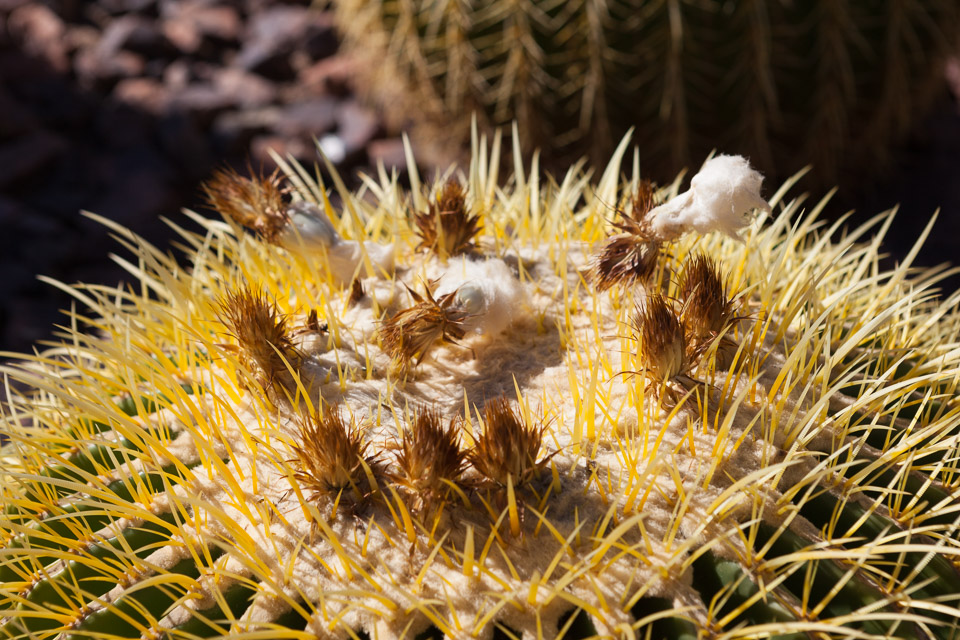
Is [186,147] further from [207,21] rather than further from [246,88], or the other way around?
[207,21]

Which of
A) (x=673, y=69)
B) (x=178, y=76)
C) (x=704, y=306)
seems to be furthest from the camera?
(x=178, y=76)

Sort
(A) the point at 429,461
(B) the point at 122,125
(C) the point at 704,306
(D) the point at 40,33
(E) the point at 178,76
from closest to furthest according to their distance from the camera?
(A) the point at 429,461
(C) the point at 704,306
(B) the point at 122,125
(E) the point at 178,76
(D) the point at 40,33

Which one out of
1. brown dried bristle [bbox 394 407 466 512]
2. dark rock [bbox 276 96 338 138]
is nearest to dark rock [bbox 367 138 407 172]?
dark rock [bbox 276 96 338 138]

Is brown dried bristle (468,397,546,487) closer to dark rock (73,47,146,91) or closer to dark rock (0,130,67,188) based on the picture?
dark rock (0,130,67,188)

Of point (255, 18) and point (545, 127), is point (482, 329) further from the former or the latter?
point (255, 18)

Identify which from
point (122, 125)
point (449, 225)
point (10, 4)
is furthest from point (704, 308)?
point (10, 4)

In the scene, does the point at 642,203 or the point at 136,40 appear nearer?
the point at 642,203

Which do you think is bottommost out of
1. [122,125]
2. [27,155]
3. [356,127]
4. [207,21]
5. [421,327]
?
[27,155]
